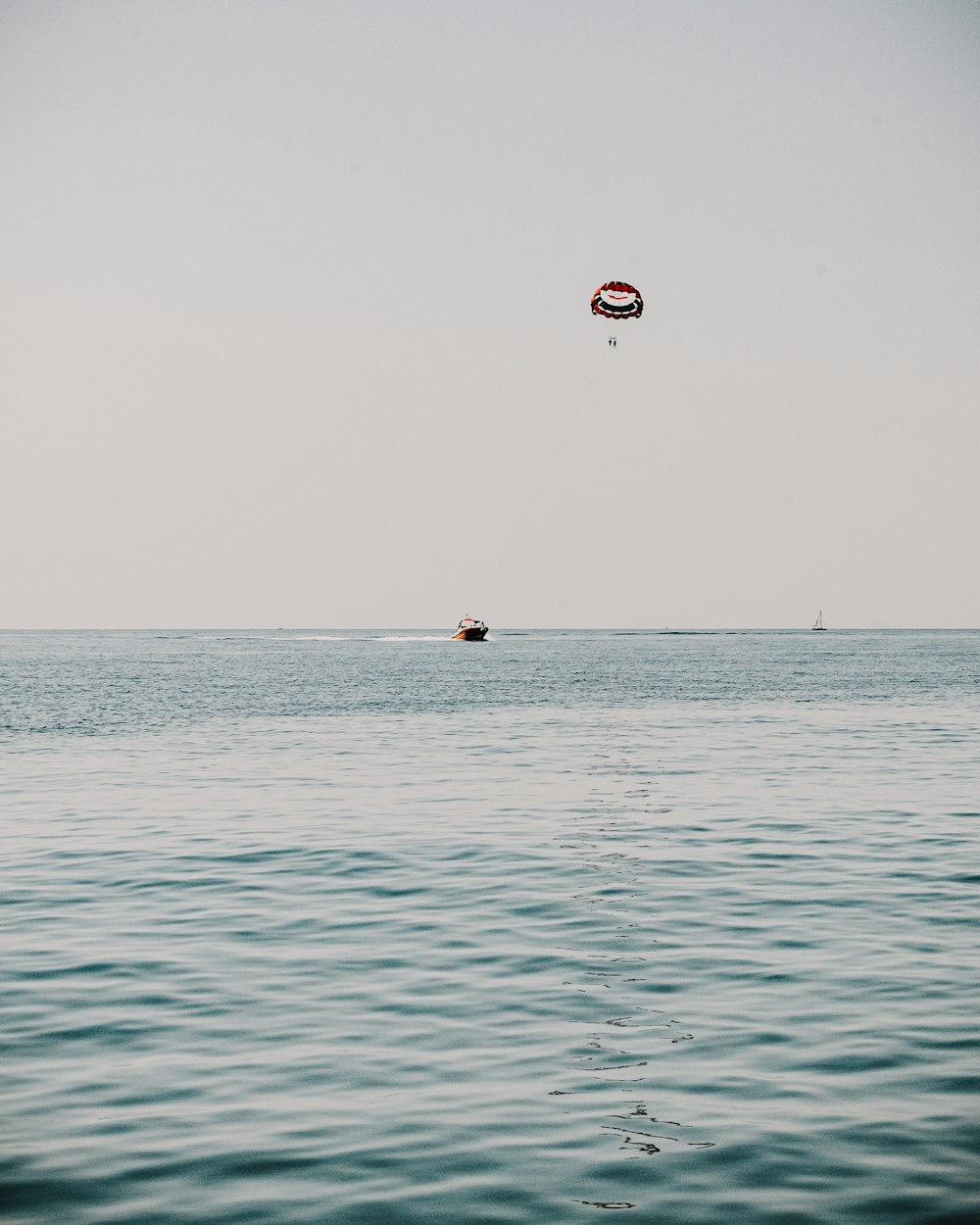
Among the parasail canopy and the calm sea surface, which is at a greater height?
the parasail canopy

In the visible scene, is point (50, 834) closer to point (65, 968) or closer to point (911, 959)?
point (65, 968)

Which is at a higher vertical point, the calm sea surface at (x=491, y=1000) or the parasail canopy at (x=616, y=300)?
the parasail canopy at (x=616, y=300)

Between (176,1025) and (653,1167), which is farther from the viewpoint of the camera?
(176,1025)

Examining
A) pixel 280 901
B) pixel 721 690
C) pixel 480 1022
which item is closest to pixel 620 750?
pixel 280 901

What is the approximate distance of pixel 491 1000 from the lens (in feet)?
45.0

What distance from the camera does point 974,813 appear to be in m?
28.5

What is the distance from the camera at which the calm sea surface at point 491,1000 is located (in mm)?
9305

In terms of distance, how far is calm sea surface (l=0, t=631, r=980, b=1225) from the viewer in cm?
930

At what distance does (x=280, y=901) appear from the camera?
767 inches

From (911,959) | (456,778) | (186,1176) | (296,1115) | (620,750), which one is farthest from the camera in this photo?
(620,750)

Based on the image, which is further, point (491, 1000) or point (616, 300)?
point (616, 300)

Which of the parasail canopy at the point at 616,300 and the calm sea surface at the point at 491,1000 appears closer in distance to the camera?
the calm sea surface at the point at 491,1000

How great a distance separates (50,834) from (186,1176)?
18190 mm

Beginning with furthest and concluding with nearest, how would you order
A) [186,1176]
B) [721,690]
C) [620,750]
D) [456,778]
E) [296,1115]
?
[721,690] < [620,750] < [456,778] < [296,1115] < [186,1176]
